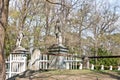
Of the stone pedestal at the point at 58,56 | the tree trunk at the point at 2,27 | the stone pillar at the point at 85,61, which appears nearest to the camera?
the tree trunk at the point at 2,27

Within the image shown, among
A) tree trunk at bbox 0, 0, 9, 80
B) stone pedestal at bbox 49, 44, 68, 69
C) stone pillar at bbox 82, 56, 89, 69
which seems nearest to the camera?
tree trunk at bbox 0, 0, 9, 80

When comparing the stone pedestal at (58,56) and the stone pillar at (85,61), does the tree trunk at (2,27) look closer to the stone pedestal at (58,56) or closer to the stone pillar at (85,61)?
the stone pedestal at (58,56)

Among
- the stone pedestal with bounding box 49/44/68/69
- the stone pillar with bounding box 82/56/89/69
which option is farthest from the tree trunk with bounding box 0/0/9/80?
the stone pillar with bounding box 82/56/89/69

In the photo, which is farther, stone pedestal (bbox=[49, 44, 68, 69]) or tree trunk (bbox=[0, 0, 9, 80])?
stone pedestal (bbox=[49, 44, 68, 69])

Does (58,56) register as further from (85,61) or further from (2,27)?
(2,27)

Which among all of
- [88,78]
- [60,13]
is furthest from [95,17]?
[88,78]

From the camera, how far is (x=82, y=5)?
3797 centimetres

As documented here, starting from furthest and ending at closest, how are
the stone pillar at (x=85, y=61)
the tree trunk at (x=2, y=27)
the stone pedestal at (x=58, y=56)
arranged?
the stone pillar at (x=85, y=61), the stone pedestal at (x=58, y=56), the tree trunk at (x=2, y=27)

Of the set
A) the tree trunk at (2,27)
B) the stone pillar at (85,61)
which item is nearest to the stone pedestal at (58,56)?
the stone pillar at (85,61)

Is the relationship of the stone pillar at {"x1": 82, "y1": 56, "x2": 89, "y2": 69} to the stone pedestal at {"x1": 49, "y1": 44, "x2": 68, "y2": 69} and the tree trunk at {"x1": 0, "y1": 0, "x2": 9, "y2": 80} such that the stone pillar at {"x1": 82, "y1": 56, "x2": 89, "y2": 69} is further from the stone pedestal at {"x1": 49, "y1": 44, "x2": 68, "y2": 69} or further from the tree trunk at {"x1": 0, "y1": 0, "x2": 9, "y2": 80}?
the tree trunk at {"x1": 0, "y1": 0, "x2": 9, "y2": 80}

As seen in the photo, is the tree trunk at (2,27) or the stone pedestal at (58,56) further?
the stone pedestal at (58,56)

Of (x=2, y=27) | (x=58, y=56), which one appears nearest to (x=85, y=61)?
(x=58, y=56)

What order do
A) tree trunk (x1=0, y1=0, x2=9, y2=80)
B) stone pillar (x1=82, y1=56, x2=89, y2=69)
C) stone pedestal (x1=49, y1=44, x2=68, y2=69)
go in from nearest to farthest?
tree trunk (x1=0, y1=0, x2=9, y2=80) → stone pedestal (x1=49, y1=44, x2=68, y2=69) → stone pillar (x1=82, y1=56, x2=89, y2=69)

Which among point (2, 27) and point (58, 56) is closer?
point (2, 27)
